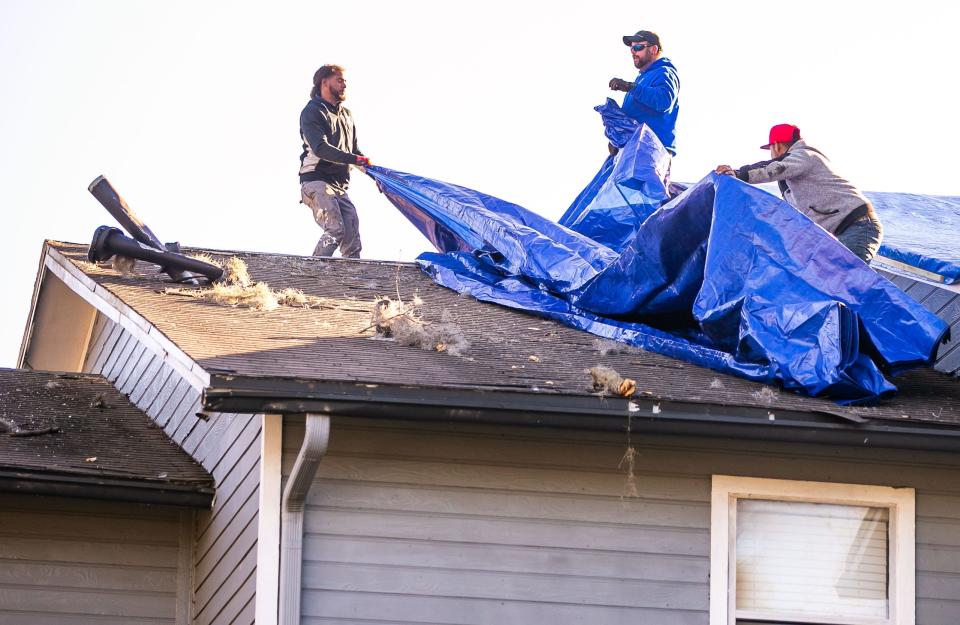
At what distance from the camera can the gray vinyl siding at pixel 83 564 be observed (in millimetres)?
7352

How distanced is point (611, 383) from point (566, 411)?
0.28 meters

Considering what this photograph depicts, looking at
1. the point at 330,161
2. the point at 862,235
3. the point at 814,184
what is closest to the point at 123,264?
the point at 330,161

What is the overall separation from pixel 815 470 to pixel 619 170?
335 cm

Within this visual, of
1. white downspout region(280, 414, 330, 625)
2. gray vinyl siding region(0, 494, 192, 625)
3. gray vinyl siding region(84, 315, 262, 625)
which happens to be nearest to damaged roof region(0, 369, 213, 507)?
gray vinyl siding region(84, 315, 262, 625)

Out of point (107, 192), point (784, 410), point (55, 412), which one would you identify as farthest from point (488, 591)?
point (107, 192)

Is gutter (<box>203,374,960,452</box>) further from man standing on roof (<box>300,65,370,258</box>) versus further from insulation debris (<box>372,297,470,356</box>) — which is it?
man standing on roof (<box>300,65,370,258</box>)

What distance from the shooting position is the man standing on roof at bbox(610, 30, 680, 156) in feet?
33.7

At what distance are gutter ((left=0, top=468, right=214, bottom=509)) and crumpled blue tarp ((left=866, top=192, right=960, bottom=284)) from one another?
4.86m

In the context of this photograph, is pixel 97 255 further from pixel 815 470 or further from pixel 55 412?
pixel 815 470

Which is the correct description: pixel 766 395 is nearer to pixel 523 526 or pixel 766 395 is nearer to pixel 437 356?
pixel 523 526

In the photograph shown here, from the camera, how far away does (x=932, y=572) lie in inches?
277

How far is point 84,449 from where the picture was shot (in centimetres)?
749

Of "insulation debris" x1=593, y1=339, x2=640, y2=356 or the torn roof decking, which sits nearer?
the torn roof decking

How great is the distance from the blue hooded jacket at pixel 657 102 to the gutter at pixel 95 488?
15.3ft
